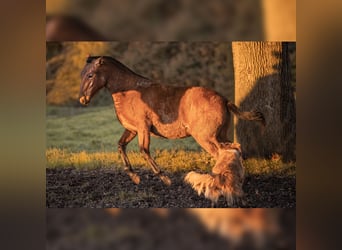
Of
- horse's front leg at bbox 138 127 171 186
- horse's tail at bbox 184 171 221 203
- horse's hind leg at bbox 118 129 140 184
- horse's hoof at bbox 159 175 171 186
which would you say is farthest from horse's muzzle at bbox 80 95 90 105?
horse's tail at bbox 184 171 221 203

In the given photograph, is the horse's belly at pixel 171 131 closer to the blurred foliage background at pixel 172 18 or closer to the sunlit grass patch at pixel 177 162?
the sunlit grass patch at pixel 177 162

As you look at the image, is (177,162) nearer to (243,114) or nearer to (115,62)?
(243,114)

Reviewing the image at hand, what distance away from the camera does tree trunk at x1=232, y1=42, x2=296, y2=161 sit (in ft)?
18.6

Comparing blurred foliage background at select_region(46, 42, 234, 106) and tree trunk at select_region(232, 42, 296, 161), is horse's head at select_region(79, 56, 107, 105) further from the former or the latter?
tree trunk at select_region(232, 42, 296, 161)

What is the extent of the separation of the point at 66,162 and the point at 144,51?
1.19m

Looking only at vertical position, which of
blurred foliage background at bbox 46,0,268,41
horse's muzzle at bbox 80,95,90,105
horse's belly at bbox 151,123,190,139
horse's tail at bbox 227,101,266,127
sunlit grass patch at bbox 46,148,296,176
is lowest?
sunlit grass patch at bbox 46,148,296,176

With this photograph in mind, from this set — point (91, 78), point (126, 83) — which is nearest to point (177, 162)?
point (126, 83)

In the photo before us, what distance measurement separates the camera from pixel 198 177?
5.63 metres

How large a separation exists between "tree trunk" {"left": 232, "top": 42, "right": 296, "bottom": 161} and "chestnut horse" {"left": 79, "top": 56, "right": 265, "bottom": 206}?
94 millimetres

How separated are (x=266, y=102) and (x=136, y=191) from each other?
1.40 m

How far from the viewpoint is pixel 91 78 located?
5.71m
